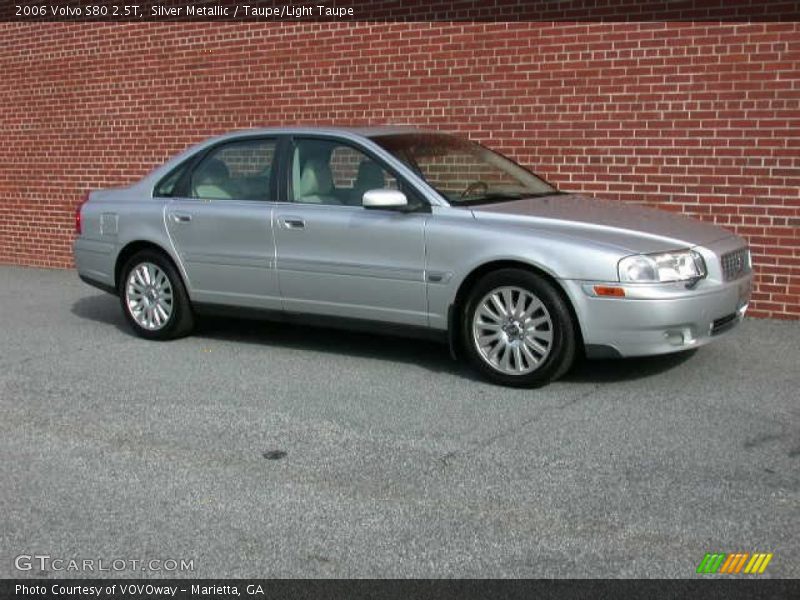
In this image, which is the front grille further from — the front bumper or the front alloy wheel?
the front alloy wheel

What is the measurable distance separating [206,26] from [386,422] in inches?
282

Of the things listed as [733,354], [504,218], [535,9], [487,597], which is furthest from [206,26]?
[487,597]

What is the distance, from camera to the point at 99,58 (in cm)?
1230

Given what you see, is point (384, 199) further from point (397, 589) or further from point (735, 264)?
Result: point (397, 589)

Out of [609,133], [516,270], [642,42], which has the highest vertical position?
[642,42]

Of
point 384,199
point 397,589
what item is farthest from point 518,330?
point 397,589

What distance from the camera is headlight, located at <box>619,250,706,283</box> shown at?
5.77m

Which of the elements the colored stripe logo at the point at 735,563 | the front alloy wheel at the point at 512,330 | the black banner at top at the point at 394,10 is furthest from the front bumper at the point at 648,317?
the black banner at top at the point at 394,10

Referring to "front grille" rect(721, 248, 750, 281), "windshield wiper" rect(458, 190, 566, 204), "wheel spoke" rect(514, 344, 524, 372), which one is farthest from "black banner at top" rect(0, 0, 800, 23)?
"wheel spoke" rect(514, 344, 524, 372)

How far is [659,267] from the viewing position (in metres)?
5.80

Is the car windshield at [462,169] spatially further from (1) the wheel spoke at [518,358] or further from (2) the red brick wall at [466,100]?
(2) the red brick wall at [466,100]

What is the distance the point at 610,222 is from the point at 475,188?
3.30 ft

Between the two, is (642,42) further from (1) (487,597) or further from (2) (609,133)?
(1) (487,597)

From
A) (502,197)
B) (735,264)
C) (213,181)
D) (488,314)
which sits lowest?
(488,314)
